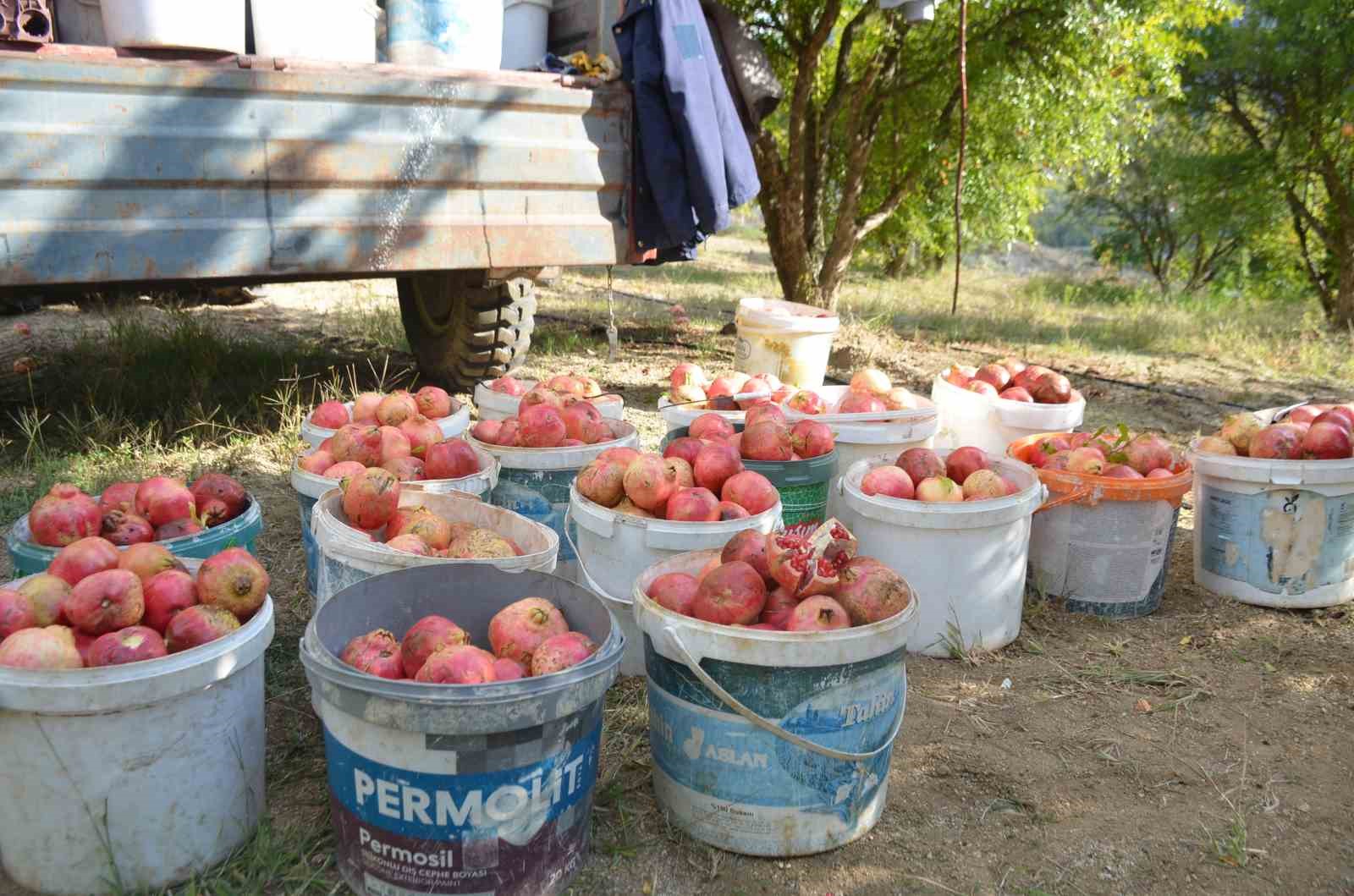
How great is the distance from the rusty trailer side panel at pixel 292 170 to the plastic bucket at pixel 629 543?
88.3 inches

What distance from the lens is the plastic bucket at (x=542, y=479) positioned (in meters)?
3.81

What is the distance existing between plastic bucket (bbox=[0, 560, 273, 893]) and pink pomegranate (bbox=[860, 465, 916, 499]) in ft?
6.95

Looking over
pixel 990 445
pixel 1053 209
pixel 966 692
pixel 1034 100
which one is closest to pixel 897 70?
pixel 1034 100

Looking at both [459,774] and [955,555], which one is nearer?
[459,774]

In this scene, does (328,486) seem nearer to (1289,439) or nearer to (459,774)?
(459,774)

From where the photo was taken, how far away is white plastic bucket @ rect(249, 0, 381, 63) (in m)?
4.79

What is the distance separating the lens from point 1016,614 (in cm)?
377

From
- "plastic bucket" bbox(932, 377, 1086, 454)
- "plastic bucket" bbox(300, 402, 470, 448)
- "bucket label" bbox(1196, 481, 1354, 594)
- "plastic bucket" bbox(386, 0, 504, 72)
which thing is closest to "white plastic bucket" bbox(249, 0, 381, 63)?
"plastic bucket" bbox(386, 0, 504, 72)

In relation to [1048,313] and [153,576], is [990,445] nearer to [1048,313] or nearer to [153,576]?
[153,576]

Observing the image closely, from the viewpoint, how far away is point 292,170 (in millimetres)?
4707

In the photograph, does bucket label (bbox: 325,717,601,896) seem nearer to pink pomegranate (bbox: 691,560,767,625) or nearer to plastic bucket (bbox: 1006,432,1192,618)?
pink pomegranate (bbox: 691,560,767,625)

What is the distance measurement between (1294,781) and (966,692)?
37.6 inches

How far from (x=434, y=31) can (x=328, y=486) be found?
289 cm

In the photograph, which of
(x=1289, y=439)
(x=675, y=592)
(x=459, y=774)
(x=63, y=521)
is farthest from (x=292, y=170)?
(x=1289, y=439)
